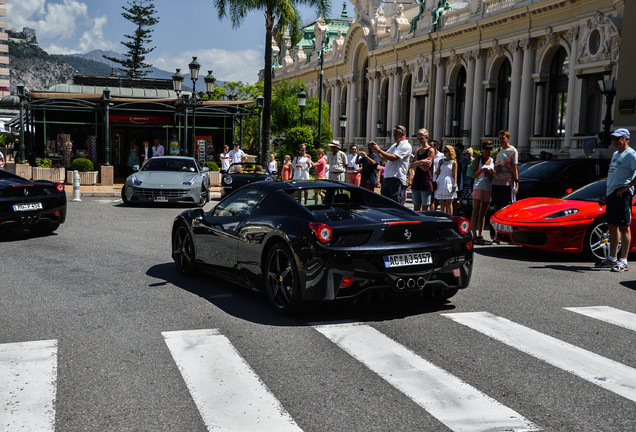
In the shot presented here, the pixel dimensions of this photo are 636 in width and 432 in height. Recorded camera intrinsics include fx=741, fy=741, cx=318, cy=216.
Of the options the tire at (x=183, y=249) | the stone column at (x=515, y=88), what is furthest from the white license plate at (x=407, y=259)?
the stone column at (x=515, y=88)

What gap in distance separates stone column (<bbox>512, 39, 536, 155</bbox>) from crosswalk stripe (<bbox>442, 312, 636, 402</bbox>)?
115 ft

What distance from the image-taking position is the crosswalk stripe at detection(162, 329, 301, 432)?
4289 mm

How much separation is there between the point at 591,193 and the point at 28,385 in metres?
9.41

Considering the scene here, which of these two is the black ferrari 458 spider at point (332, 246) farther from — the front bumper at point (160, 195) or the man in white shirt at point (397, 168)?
the front bumper at point (160, 195)

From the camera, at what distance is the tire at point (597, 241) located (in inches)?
430

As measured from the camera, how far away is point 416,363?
18.0ft

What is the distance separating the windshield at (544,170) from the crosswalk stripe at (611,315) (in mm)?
8257

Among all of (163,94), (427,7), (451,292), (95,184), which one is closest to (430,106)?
(427,7)

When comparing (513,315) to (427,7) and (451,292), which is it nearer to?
(451,292)

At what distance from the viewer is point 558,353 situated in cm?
582

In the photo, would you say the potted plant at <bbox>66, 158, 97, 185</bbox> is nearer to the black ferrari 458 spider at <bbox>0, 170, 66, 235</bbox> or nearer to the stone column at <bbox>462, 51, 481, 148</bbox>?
the black ferrari 458 spider at <bbox>0, 170, 66, 235</bbox>

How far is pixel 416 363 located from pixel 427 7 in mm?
51850

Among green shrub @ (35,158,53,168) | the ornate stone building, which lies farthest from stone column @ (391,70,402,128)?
green shrub @ (35,158,53,168)

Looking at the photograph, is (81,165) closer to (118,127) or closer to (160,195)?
(118,127)
